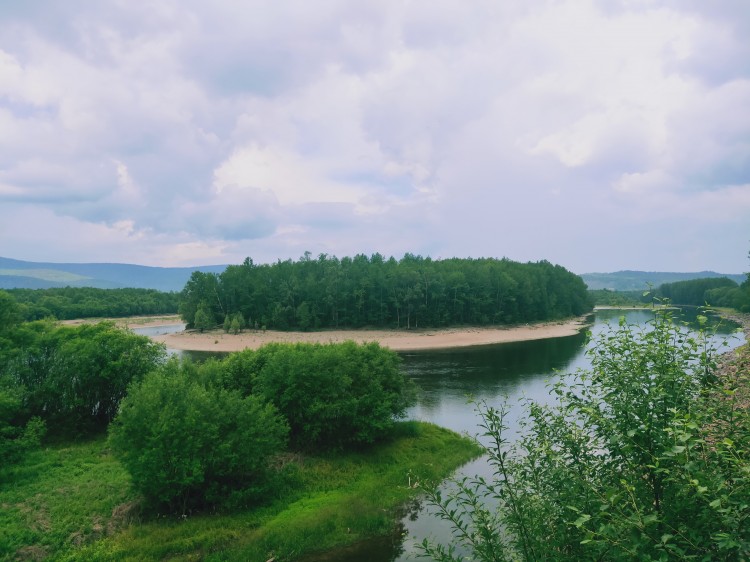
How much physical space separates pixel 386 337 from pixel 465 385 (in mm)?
38414

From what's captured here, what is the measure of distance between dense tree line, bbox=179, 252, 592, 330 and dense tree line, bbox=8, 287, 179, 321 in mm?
44633

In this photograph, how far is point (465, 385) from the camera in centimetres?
4422

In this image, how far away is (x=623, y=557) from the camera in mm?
5324

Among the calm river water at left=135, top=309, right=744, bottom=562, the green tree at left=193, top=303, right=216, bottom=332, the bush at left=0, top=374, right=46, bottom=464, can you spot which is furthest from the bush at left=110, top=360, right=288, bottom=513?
the green tree at left=193, top=303, right=216, bottom=332

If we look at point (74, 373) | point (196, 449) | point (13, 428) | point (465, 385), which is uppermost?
point (74, 373)

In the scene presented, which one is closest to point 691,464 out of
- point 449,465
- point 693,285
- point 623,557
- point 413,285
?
point 623,557

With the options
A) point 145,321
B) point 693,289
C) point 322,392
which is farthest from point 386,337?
point 693,289

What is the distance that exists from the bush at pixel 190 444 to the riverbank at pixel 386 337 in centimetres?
5046

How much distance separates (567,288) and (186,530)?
405 feet

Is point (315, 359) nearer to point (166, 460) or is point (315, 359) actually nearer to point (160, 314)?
point (166, 460)

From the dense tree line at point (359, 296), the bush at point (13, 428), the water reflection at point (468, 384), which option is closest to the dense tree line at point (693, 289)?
the dense tree line at point (359, 296)

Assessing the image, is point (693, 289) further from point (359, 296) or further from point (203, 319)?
point (203, 319)

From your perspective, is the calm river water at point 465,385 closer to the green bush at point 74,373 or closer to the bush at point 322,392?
the bush at point 322,392

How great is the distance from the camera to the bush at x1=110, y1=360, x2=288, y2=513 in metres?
18.8
